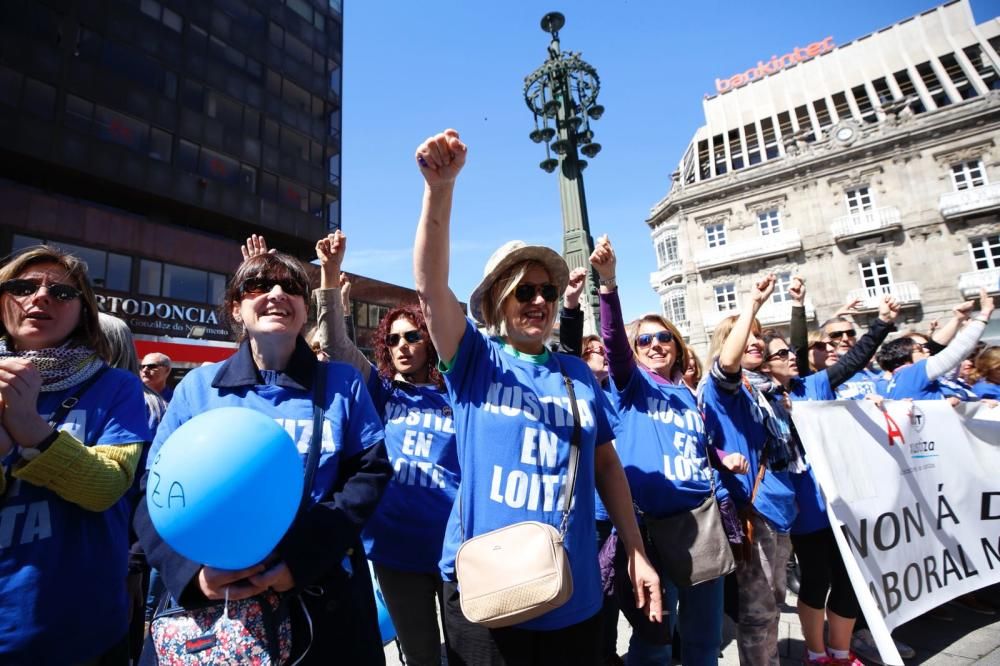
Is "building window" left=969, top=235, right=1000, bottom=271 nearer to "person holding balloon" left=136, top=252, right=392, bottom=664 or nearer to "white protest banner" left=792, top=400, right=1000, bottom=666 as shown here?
"white protest banner" left=792, top=400, right=1000, bottom=666

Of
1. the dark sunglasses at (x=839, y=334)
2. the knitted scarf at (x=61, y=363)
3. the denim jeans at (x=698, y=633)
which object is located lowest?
the denim jeans at (x=698, y=633)

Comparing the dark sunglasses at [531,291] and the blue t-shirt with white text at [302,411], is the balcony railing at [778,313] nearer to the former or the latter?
the dark sunglasses at [531,291]

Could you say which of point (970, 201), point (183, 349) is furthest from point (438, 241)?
point (970, 201)

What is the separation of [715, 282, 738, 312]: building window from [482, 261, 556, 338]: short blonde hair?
30230mm

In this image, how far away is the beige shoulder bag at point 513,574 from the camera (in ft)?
4.76

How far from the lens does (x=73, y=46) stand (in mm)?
18797

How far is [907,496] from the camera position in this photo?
11.6ft

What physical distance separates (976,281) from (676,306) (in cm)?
1410

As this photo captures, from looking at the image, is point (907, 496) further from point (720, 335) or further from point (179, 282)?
point (179, 282)

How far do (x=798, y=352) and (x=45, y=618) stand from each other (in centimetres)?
472

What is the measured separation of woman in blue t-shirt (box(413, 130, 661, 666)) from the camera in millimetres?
1638

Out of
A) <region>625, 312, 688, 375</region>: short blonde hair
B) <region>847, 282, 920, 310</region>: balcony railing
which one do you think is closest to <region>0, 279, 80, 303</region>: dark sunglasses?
<region>625, 312, 688, 375</region>: short blonde hair

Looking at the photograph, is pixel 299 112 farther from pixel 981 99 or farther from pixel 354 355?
pixel 981 99

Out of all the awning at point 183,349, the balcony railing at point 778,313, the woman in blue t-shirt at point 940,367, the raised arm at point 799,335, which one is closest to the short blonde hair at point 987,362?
the woman in blue t-shirt at point 940,367
